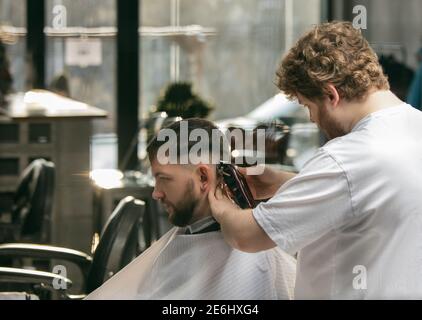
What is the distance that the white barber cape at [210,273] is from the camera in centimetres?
253

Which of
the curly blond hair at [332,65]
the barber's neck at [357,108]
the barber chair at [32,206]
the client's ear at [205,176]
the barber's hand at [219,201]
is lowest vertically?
the barber chair at [32,206]

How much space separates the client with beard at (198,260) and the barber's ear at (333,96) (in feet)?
1.43

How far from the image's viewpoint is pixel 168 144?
2613 mm

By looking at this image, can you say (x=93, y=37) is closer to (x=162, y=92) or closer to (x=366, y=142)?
(x=162, y=92)

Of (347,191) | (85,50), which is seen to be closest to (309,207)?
(347,191)

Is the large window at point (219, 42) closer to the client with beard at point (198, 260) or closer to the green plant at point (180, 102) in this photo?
the green plant at point (180, 102)

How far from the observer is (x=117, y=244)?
10.1 ft

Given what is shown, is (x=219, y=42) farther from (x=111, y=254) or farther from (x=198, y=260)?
(x=198, y=260)

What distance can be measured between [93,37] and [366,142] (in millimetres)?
2381

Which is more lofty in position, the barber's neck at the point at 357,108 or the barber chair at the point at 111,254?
A: the barber's neck at the point at 357,108

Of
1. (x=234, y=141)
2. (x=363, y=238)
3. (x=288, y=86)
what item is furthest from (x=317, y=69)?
(x=234, y=141)

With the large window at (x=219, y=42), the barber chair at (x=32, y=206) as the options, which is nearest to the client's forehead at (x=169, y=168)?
the barber chair at (x=32, y=206)

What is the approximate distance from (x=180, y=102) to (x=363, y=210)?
231 cm

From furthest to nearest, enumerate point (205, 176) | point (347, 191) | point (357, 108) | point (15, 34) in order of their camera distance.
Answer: point (15, 34) < point (205, 176) < point (357, 108) < point (347, 191)
